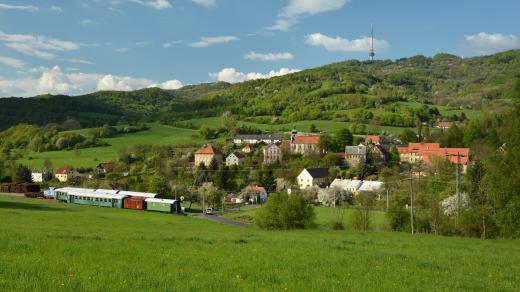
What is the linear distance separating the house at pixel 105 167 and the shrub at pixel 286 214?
6526 cm

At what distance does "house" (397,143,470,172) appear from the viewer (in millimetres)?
89831

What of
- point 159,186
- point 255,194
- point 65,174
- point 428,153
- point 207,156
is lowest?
point 255,194

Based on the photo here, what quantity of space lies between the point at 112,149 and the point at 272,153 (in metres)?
38.7

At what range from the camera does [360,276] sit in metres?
11.8

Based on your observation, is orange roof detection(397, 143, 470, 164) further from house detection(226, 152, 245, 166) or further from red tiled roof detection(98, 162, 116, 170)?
red tiled roof detection(98, 162, 116, 170)

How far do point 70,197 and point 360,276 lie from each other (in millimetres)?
67624

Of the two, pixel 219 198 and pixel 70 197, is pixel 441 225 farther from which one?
pixel 70 197

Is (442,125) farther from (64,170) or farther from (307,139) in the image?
(64,170)

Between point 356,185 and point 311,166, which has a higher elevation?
point 311,166

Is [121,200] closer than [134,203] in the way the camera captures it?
No

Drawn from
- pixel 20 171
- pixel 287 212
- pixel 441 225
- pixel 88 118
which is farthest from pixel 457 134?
pixel 88 118

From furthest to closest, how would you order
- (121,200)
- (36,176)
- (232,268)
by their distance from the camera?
(36,176), (121,200), (232,268)

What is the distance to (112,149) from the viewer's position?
111 m

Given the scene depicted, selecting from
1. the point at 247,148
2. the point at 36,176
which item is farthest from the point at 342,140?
the point at 36,176
